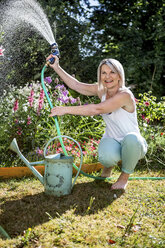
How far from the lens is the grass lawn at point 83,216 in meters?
1.51

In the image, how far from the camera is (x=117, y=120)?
2.38 meters

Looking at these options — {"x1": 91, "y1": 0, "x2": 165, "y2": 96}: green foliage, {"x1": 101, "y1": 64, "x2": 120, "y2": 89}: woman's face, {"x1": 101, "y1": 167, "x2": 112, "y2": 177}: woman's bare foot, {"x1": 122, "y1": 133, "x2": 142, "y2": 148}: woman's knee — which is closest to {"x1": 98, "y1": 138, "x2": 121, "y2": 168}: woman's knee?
{"x1": 122, "y1": 133, "x2": 142, "y2": 148}: woman's knee

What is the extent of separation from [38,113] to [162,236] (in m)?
1.93

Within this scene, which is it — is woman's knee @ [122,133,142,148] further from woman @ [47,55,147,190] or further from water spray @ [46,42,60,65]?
water spray @ [46,42,60,65]

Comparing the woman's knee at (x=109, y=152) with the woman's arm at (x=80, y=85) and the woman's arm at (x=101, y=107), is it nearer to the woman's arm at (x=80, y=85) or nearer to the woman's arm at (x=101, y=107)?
the woman's arm at (x=101, y=107)

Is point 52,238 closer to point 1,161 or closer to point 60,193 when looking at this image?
point 60,193

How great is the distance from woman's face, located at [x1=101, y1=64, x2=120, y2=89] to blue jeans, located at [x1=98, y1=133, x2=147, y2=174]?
0.47 meters

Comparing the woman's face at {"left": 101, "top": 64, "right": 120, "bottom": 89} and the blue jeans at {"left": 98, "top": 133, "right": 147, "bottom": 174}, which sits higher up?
the woman's face at {"left": 101, "top": 64, "right": 120, "bottom": 89}

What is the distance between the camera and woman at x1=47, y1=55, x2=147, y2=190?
2188mm

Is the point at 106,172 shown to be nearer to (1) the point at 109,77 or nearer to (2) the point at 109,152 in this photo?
(2) the point at 109,152

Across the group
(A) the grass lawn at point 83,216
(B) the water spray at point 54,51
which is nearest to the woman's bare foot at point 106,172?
(A) the grass lawn at point 83,216

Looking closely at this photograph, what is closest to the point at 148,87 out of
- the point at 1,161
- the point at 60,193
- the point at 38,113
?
the point at 38,113

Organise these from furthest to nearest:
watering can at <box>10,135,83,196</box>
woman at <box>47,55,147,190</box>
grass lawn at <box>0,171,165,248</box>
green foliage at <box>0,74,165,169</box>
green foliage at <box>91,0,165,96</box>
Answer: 1. green foliage at <box>91,0,165,96</box>
2. green foliage at <box>0,74,165,169</box>
3. woman at <box>47,55,147,190</box>
4. watering can at <box>10,135,83,196</box>
5. grass lawn at <box>0,171,165,248</box>

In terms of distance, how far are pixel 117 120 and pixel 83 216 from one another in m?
0.92
